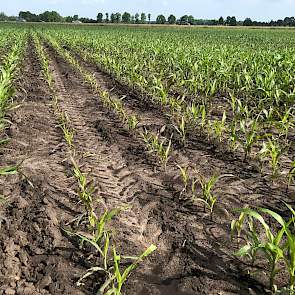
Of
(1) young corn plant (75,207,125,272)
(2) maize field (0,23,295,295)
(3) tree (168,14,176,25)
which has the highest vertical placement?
(1) young corn plant (75,207,125,272)

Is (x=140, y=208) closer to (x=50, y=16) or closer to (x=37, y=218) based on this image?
(x=37, y=218)

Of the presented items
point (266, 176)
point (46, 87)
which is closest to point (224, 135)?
point (266, 176)

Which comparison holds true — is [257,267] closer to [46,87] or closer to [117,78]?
[46,87]

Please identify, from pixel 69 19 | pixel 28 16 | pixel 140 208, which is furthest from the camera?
pixel 28 16

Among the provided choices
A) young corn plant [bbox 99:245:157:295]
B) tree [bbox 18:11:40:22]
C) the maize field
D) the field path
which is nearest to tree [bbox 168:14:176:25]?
tree [bbox 18:11:40:22]

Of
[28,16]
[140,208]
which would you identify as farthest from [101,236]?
[28,16]

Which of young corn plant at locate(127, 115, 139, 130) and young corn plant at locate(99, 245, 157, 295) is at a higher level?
young corn plant at locate(99, 245, 157, 295)

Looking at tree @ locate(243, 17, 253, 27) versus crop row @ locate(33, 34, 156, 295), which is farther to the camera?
tree @ locate(243, 17, 253, 27)

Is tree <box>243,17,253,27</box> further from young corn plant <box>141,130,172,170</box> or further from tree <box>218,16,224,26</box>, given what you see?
young corn plant <box>141,130,172,170</box>

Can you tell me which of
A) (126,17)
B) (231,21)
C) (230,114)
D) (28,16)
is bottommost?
(28,16)

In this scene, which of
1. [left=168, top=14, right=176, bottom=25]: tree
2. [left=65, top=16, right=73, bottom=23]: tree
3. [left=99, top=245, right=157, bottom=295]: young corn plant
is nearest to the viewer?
[left=99, top=245, right=157, bottom=295]: young corn plant

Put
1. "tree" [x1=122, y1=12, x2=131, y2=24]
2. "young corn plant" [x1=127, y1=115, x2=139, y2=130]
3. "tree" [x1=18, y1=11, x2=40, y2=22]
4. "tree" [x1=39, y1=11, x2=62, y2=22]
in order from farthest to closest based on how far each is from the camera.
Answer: "tree" [x1=122, y1=12, x2=131, y2=24], "tree" [x1=18, y1=11, x2=40, y2=22], "tree" [x1=39, y1=11, x2=62, y2=22], "young corn plant" [x1=127, y1=115, x2=139, y2=130]

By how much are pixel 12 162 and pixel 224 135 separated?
2.95 metres

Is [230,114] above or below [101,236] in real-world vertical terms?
below
